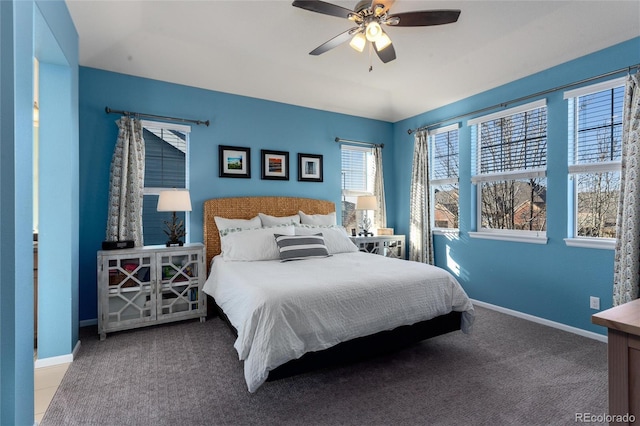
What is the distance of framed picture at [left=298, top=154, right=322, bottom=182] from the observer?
15.4 feet

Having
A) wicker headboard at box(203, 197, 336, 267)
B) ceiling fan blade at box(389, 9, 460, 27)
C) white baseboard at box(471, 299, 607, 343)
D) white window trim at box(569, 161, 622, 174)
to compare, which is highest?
ceiling fan blade at box(389, 9, 460, 27)

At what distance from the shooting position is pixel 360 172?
5.32m

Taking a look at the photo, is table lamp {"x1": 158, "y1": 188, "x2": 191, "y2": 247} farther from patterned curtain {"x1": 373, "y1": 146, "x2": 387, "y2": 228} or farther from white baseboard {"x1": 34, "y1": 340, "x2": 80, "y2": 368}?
patterned curtain {"x1": 373, "y1": 146, "x2": 387, "y2": 228}

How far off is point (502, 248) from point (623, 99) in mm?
1841

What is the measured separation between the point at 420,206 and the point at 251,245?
8.72ft

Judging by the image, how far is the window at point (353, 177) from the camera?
203 inches

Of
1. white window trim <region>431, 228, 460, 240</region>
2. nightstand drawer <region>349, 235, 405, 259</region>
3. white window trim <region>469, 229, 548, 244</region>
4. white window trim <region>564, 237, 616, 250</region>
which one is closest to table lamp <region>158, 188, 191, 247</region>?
nightstand drawer <region>349, 235, 405, 259</region>

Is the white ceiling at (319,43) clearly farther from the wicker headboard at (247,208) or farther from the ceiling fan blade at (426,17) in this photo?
the wicker headboard at (247,208)

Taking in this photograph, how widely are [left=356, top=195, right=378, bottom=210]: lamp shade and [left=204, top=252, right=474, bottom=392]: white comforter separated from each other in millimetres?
1743

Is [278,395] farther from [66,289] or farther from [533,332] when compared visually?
[533,332]

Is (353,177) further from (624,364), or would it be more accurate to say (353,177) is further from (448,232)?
(624,364)

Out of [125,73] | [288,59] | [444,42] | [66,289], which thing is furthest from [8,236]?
[444,42]

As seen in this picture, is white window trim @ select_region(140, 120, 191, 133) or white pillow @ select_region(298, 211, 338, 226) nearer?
white window trim @ select_region(140, 120, 191, 133)

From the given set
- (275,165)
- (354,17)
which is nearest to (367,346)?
(354,17)
